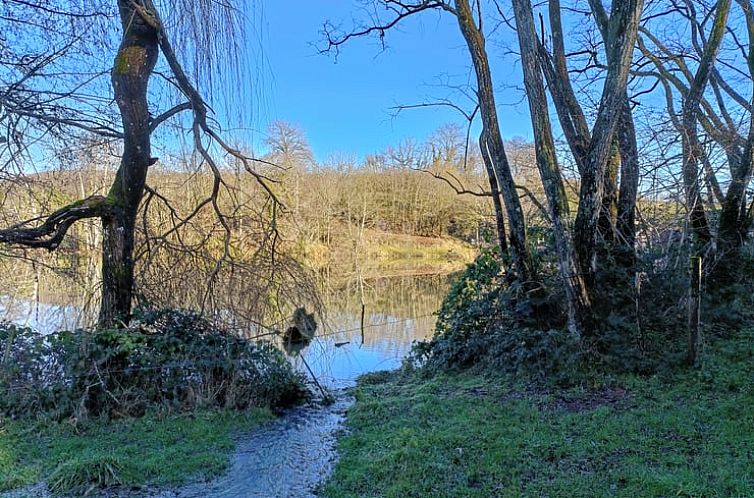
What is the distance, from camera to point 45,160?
14.2 feet

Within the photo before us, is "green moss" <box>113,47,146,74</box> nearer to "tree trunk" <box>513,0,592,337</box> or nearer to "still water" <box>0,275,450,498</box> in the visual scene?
"still water" <box>0,275,450,498</box>

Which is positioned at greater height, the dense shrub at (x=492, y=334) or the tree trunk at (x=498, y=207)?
the tree trunk at (x=498, y=207)

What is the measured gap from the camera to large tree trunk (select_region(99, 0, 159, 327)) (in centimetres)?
459

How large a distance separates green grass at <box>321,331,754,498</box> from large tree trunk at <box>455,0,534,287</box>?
1671 mm

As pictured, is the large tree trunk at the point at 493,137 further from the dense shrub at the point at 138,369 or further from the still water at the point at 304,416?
the dense shrub at the point at 138,369

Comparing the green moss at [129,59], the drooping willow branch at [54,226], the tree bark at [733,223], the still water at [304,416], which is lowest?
the still water at [304,416]

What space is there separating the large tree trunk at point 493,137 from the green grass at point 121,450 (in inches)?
146

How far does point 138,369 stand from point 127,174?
6.57ft

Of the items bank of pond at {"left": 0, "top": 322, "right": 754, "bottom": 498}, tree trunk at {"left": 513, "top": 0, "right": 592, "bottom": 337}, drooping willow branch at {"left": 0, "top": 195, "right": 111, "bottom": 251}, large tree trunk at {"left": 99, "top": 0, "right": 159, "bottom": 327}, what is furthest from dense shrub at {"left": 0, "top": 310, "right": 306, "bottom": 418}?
tree trunk at {"left": 513, "top": 0, "right": 592, "bottom": 337}

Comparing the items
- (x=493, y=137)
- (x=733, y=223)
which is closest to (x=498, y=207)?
(x=493, y=137)

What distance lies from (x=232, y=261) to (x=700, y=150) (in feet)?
18.2

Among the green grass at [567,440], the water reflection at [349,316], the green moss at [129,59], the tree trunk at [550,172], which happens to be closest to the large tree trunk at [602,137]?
the tree trunk at [550,172]

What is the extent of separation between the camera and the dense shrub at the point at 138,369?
4.61m

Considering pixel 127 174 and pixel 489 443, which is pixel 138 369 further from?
pixel 489 443
